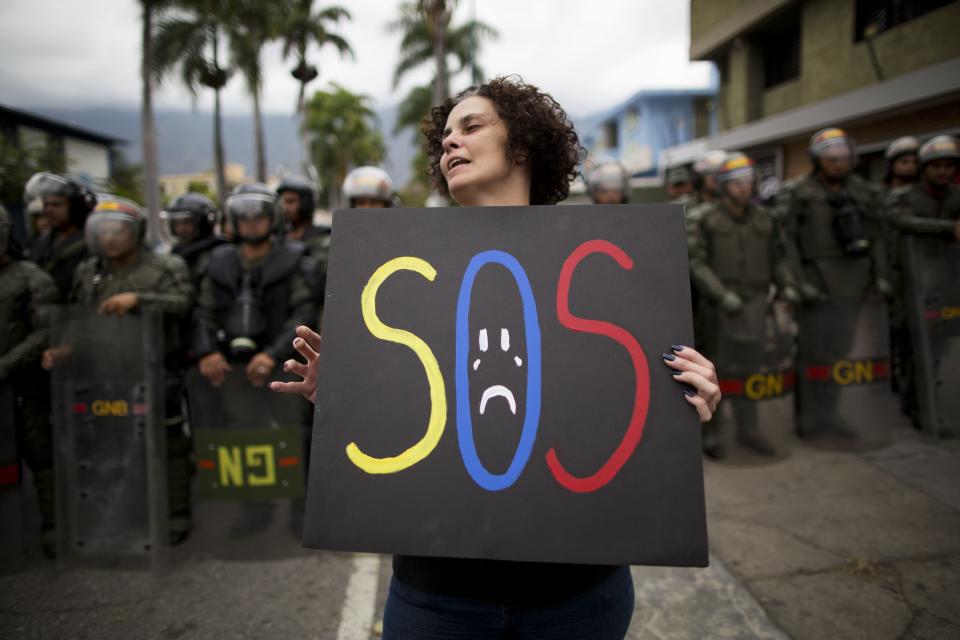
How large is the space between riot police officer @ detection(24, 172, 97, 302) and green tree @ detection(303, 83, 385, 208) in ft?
158

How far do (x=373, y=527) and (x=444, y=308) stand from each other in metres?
0.45

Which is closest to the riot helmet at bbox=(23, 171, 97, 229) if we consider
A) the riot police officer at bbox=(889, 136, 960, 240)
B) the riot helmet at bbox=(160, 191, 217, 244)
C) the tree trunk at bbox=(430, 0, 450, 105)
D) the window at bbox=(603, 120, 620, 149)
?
the riot helmet at bbox=(160, 191, 217, 244)

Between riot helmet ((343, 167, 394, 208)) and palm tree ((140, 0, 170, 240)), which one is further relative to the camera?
palm tree ((140, 0, 170, 240))

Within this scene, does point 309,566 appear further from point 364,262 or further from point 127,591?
point 364,262

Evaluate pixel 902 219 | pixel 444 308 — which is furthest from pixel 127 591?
pixel 902 219

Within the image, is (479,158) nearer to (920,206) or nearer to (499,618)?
(499,618)

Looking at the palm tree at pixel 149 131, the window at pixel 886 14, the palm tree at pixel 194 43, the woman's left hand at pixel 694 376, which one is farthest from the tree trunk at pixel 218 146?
the woman's left hand at pixel 694 376

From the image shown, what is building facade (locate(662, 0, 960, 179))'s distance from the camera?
7.97 ft

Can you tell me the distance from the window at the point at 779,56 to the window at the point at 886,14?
1075cm

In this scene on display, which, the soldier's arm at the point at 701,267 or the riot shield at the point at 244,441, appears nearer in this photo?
the riot shield at the point at 244,441

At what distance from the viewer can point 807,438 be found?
14.5 feet

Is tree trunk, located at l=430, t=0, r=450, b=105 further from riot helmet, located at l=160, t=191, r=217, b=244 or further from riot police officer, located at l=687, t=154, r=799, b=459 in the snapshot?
riot police officer, located at l=687, t=154, r=799, b=459

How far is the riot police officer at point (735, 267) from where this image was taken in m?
4.38

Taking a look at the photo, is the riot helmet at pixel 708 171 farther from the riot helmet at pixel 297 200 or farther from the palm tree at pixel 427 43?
the palm tree at pixel 427 43
